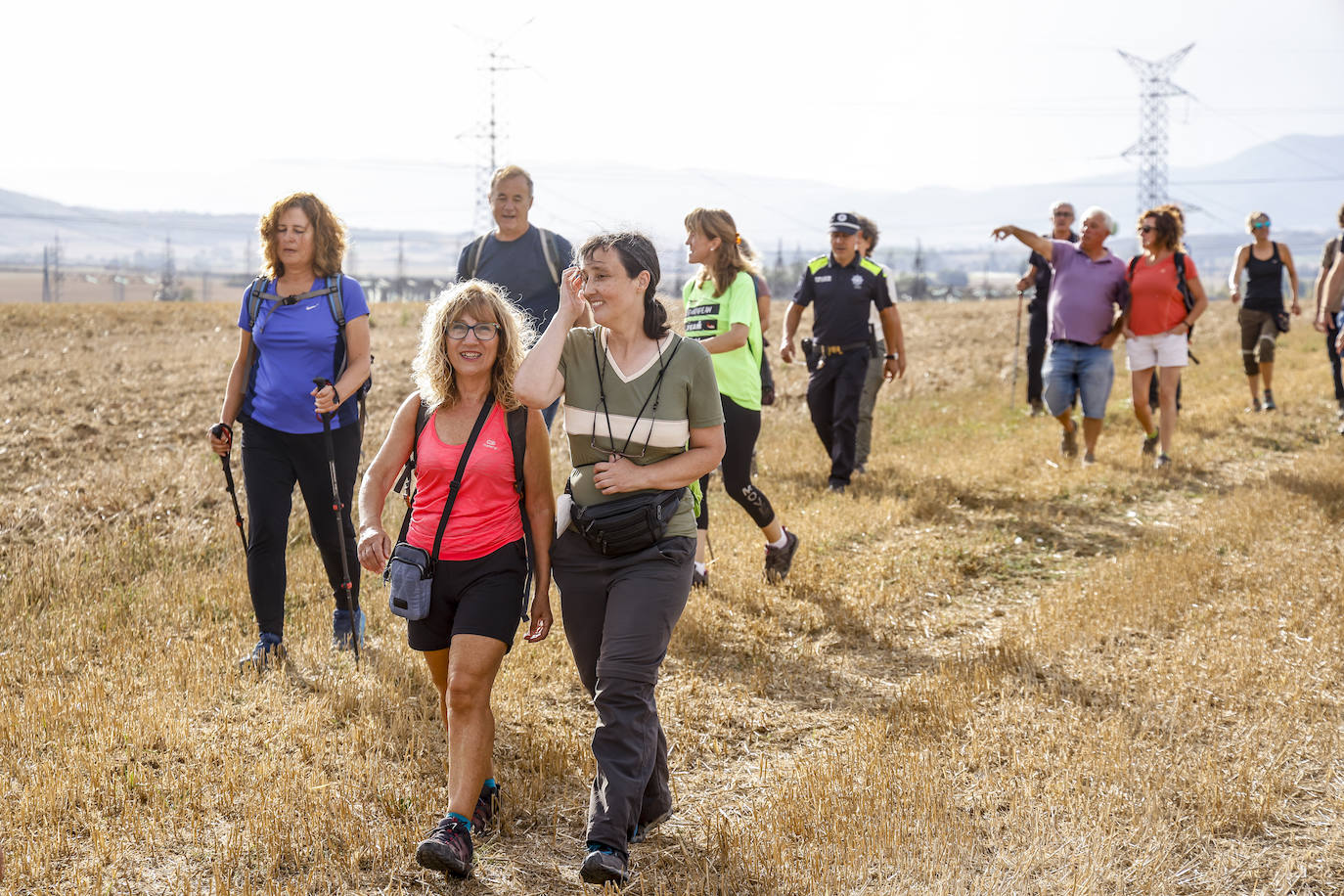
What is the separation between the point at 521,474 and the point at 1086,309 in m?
7.35

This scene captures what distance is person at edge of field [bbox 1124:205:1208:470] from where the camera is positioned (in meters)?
9.89

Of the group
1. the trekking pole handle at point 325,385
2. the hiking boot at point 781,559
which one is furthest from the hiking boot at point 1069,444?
the trekking pole handle at point 325,385

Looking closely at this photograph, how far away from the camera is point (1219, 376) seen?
1758 cm

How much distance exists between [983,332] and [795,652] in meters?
23.6

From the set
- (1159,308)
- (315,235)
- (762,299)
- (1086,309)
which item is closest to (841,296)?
(762,299)

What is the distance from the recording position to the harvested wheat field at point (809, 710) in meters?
3.78

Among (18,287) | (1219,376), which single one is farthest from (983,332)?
(18,287)

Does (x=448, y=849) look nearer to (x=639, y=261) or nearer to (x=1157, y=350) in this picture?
(x=639, y=261)

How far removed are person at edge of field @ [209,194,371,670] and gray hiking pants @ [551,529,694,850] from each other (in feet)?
6.84

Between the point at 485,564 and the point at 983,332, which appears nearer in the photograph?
the point at 485,564

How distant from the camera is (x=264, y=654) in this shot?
18.4ft

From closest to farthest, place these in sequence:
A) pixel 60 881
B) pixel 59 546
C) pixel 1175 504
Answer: pixel 60 881, pixel 59 546, pixel 1175 504

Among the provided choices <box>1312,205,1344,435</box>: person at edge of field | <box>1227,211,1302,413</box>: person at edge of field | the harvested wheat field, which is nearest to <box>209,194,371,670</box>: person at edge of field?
the harvested wheat field

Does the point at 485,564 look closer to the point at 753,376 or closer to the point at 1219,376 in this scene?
the point at 753,376
